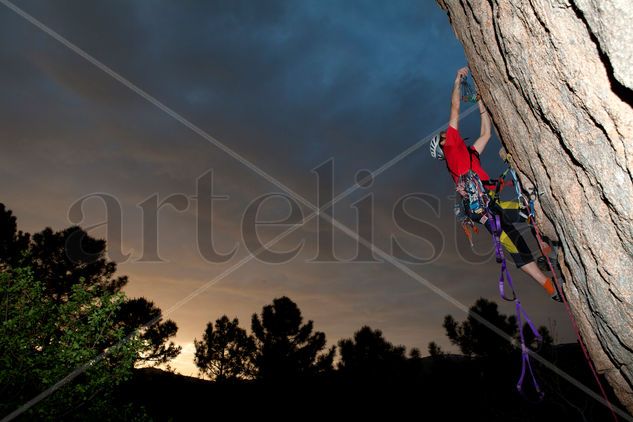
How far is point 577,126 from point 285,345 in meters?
36.2

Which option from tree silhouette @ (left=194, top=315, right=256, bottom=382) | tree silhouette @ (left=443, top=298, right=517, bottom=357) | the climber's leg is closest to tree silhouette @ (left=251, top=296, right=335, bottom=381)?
tree silhouette @ (left=194, top=315, right=256, bottom=382)

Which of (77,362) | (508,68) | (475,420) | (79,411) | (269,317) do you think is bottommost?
(475,420)

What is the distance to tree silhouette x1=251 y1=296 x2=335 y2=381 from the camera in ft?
114

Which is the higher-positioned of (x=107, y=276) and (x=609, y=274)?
(x=107, y=276)

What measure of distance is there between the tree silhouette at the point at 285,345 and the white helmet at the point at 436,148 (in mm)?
32459

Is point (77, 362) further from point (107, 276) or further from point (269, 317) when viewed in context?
point (269, 317)

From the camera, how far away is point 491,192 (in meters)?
5.18

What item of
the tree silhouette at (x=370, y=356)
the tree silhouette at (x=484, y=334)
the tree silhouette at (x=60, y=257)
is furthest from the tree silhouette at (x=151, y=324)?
the tree silhouette at (x=484, y=334)

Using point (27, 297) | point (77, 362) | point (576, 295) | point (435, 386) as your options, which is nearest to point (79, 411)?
point (77, 362)

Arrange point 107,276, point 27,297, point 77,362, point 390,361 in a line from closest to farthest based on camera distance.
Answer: point 77,362
point 27,297
point 107,276
point 390,361

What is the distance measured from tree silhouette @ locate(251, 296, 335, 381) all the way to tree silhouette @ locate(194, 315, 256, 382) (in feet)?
4.56

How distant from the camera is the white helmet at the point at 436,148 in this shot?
17.9ft

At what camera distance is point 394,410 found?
108ft

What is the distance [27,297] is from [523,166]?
34.9 ft
